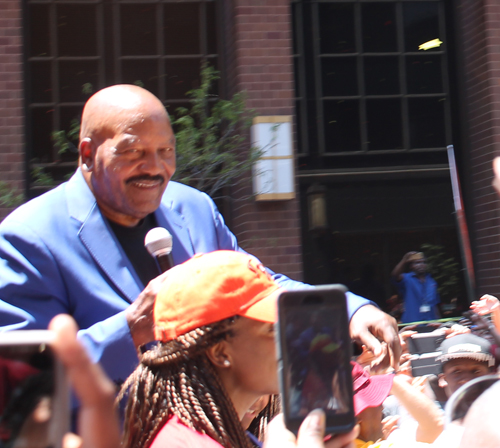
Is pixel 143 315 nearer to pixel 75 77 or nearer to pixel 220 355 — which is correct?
pixel 220 355

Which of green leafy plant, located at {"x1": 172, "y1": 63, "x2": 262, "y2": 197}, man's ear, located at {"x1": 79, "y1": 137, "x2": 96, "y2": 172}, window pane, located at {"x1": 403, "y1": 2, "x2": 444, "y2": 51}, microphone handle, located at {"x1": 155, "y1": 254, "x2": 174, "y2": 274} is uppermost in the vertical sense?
window pane, located at {"x1": 403, "y1": 2, "x2": 444, "y2": 51}

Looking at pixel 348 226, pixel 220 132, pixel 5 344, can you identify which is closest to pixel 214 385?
pixel 5 344

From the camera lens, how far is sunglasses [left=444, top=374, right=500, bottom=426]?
161 centimetres

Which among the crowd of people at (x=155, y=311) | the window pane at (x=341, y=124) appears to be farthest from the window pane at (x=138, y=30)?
the crowd of people at (x=155, y=311)

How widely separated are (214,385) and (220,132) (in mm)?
5423

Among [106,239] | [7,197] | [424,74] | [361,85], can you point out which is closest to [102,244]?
[106,239]

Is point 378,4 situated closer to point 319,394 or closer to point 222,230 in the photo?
point 222,230

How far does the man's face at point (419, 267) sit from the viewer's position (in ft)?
24.1

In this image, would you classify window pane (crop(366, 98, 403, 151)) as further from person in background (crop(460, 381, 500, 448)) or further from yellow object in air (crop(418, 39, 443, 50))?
person in background (crop(460, 381, 500, 448))

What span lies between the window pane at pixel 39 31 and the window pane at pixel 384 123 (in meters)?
3.34

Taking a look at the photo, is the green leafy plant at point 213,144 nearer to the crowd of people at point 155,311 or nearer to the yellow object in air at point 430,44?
the yellow object in air at point 430,44

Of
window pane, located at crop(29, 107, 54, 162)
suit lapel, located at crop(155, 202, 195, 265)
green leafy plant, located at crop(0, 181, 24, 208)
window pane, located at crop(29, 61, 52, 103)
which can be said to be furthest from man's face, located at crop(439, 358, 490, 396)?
window pane, located at crop(29, 61, 52, 103)

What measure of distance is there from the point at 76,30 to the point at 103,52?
34cm

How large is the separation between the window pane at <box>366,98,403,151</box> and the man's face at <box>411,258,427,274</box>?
4.24 feet
